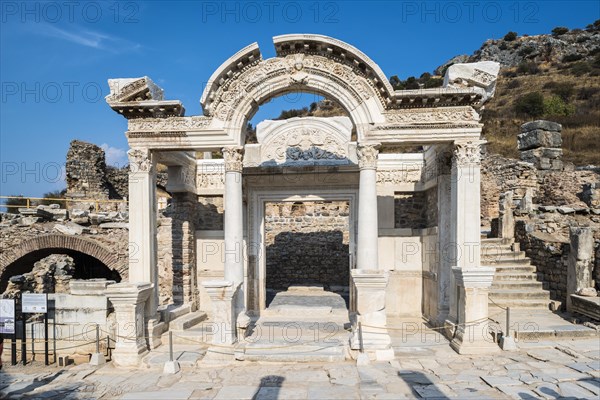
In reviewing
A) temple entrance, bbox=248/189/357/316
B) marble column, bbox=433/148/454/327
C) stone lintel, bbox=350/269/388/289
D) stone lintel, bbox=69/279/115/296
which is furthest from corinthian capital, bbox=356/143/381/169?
temple entrance, bbox=248/189/357/316

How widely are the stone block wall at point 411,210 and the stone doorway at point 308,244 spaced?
6.73 metres

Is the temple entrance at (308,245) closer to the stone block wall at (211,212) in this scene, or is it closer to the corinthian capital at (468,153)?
the stone block wall at (211,212)

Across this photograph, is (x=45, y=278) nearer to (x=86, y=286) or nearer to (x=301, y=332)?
(x=86, y=286)

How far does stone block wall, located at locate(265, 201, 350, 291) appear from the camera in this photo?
1898cm

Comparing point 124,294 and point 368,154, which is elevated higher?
point 368,154

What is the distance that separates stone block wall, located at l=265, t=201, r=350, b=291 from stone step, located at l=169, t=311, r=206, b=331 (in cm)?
756

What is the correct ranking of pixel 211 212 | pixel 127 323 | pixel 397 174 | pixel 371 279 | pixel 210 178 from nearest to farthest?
pixel 371 279 < pixel 127 323 < pixel 397 174 < pixel 210 178 < pixel 211 212

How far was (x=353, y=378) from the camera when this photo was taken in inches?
275

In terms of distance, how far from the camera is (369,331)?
316 inches

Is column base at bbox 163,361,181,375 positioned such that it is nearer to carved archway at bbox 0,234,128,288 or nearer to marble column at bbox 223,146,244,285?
marble column at bbox 223,146,244,285

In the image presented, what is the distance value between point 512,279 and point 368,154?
22.7 feet

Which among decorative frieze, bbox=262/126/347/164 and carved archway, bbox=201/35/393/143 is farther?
decorative frieze, bbox=262/126/347/164

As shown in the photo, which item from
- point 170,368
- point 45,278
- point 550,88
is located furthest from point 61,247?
point 550,88

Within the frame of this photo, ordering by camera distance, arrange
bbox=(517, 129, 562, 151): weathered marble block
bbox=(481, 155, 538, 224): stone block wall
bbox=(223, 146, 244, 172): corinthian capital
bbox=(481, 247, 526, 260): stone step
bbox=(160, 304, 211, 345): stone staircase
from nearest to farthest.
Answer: bbox=(223, 146, 244, 172): corinthian capital < bbox=(160, 304, 211, 345): stone staircase < bbox=(481, 247, 526, 260): stone step < bbox=(481, 155, 538, 224): stone block wall < bbox=(517, 129, 562, 151): weathered marble block
